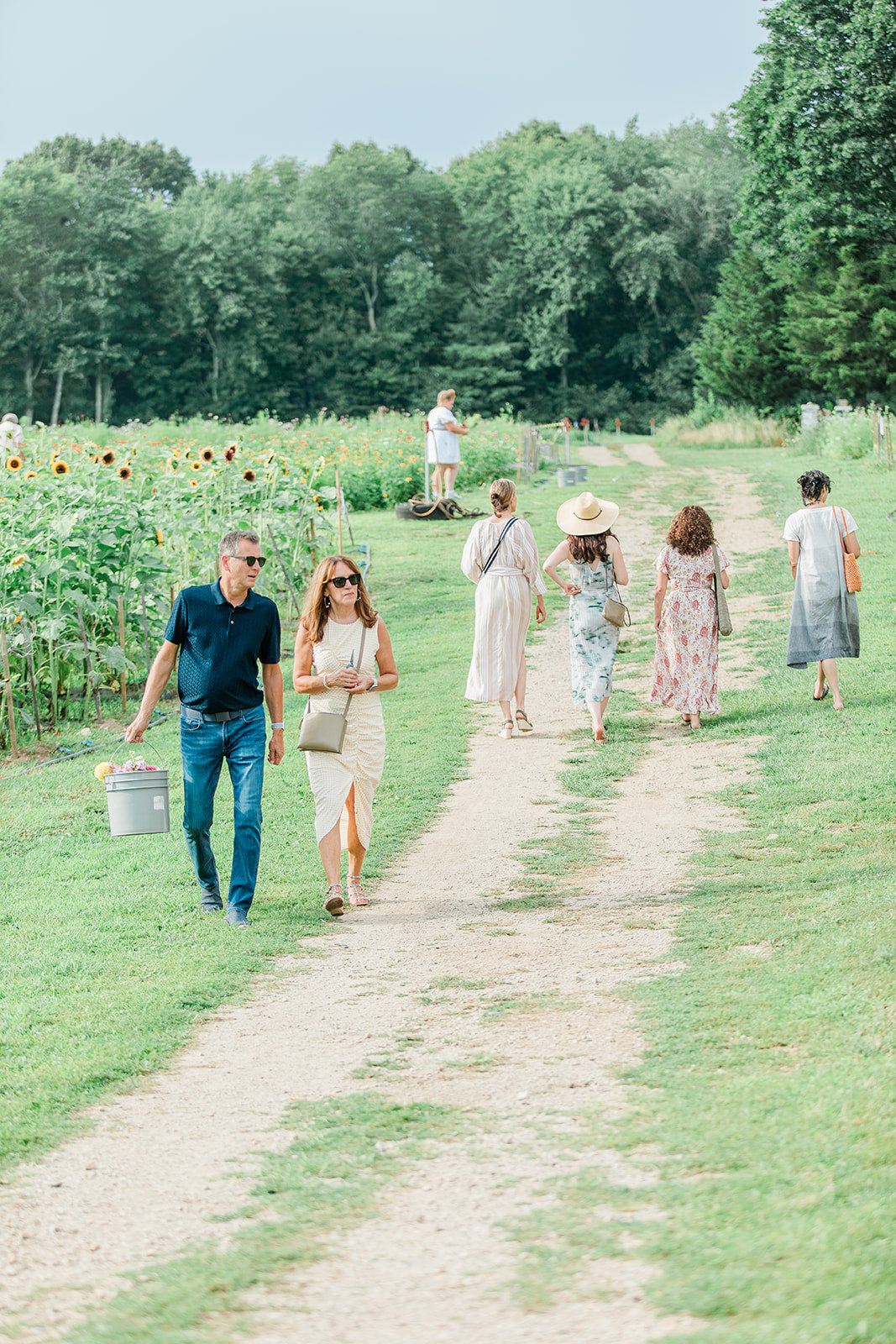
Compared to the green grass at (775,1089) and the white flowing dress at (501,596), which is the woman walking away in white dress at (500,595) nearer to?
the white flowing dress at (501,596)

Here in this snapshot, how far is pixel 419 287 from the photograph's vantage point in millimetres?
58812

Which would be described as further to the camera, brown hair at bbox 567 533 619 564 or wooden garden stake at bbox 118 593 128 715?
→ wooden garden stake at bbox 118 593 128 715

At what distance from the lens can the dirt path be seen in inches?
121

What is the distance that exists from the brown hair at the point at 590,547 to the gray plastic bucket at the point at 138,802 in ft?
13.1

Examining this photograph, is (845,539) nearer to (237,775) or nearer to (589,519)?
(589,519)

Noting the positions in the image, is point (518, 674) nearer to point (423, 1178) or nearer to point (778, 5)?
point (423, 1178)

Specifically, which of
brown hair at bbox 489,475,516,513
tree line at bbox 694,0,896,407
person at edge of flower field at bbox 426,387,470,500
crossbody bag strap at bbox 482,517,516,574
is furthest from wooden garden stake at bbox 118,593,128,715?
tree line at bbox 694,0,896,407

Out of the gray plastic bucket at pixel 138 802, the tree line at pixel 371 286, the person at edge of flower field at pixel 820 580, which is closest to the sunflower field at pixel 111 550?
the gray plastic bucket at pixel 138 802

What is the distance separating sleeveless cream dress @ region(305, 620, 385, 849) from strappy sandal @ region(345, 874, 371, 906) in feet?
0.94

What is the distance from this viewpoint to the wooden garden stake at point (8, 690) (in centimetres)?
1004

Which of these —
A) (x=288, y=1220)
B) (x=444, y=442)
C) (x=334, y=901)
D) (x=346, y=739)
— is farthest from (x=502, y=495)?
(x=444, y=442)

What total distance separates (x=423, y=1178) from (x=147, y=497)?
9.37 meters

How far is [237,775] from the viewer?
648 cm

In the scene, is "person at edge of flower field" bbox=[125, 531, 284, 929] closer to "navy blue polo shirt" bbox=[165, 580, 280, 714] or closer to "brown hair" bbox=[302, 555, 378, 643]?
"navy blue polo shirt" bbox=[165, 580, 280, 714]
